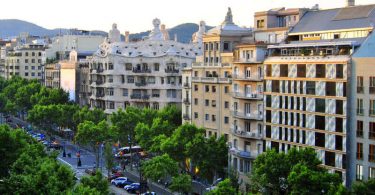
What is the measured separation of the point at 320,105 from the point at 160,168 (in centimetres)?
2228

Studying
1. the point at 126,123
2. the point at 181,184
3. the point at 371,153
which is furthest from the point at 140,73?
the point at 371,153

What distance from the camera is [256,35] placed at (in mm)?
105375

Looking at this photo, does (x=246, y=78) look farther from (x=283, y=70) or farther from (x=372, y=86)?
(x=372, y=86)

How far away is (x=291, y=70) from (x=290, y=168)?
17750mm

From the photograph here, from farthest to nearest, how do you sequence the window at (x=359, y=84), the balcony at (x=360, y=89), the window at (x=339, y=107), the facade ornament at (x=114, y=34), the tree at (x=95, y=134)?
the facade ornament at (x=114, y=34)
the tree at (x=95, y=134)
the window at (x=339, y=107)
the window at (x=359, y=84)
the balcony at (x=360, y=89)

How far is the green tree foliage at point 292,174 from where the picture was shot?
225ft

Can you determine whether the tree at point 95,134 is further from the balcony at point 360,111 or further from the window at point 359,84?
the window at point 359,84

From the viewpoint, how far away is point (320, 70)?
82.4 metres

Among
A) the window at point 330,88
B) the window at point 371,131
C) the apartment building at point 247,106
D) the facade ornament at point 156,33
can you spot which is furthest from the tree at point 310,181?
the facade ornament at point 156,33

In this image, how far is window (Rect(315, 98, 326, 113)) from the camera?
81812mm

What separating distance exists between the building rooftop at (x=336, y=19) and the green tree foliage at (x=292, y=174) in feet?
64.0

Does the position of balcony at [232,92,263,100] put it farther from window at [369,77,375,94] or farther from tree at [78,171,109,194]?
tree at [78,171,109,194]

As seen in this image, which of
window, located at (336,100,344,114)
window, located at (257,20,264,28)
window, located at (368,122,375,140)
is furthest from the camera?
window, located at (257,20,264,28)

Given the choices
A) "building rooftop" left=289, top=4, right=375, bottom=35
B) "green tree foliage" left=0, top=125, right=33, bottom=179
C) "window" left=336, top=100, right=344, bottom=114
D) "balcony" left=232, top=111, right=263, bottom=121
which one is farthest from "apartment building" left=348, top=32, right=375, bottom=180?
"green tree foliage" left=0, top=125, right=33, bottom=179
